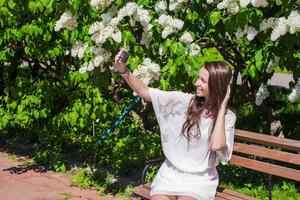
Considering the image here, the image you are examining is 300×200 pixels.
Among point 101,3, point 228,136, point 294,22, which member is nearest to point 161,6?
point 101,3

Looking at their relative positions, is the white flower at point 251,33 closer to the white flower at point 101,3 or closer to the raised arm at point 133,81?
the raised arm at point 133,81

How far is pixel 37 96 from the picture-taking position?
654 cm

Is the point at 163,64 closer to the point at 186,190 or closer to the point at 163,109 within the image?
the point at 163,109

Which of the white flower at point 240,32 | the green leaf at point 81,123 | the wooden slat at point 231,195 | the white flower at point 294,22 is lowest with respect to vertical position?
the wooden slat at point 231,195

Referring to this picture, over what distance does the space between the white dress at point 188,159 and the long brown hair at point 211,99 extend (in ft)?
0.16

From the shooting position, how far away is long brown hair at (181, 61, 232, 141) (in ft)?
12.4

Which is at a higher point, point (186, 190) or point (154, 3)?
point (154, 3)

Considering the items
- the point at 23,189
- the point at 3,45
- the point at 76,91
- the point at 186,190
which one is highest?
the point at 3,45

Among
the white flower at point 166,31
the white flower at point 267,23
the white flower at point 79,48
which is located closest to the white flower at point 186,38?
the white flower at point 166,31

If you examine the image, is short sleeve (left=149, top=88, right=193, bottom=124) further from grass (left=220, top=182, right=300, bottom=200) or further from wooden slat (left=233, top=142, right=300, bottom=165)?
grass (left=220, top=182, right=300, bottom=200)

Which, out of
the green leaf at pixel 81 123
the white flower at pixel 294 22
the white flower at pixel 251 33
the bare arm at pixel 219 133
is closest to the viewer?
the bare arm at pixel 219 133

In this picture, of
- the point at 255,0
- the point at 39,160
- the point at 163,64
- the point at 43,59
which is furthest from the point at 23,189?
the point at 255,0

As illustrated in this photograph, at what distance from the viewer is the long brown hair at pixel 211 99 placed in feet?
12.4

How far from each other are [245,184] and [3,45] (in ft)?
10.2
